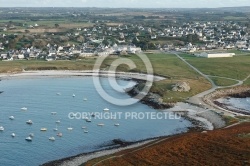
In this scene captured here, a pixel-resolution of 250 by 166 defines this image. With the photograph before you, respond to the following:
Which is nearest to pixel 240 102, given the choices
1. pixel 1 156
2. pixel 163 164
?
pixel 163 164

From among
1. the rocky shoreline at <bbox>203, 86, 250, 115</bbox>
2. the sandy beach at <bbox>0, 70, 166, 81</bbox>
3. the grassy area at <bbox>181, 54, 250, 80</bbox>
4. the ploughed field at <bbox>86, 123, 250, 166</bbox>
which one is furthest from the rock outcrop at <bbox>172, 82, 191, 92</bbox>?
the ploughed field at <bbox>86, 123, 250, 166</bbox>

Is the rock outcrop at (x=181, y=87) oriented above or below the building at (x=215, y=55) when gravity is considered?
above

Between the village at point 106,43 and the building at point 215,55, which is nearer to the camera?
the building at point 215,55

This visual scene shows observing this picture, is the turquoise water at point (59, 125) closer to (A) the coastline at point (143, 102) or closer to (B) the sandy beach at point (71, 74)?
(A) the coastline at point (143, 102)

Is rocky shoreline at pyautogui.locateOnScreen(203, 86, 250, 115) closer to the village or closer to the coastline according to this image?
the coastline

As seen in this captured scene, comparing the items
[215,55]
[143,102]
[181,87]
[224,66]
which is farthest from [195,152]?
[215,55]

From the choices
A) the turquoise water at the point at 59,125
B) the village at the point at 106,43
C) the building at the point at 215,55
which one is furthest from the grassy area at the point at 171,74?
the village at the point at 106,43
